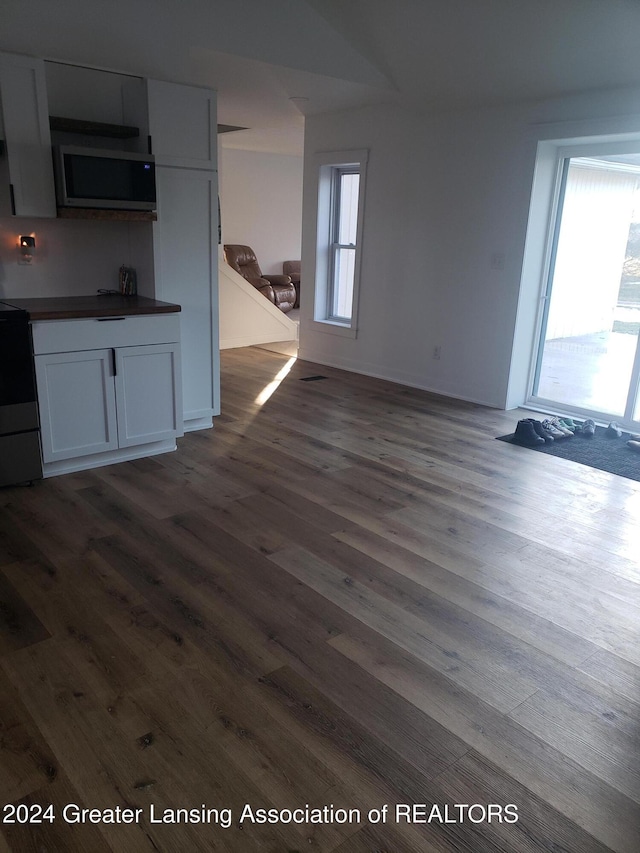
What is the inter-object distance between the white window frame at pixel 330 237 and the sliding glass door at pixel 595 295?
6.10ft

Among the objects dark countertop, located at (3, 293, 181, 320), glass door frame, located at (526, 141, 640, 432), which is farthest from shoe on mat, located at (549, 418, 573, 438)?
dark countertop, located at (3, 293, 181, 320)

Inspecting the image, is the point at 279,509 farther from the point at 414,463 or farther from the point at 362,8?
the point at 362,8

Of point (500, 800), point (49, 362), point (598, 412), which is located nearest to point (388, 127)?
point (598, 412)

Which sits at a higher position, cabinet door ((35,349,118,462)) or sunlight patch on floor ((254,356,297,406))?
cabinet door ((35,349,118,462))

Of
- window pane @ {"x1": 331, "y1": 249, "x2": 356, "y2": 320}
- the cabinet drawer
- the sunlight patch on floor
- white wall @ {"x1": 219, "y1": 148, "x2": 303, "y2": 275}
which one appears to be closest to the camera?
the cabinet drawer

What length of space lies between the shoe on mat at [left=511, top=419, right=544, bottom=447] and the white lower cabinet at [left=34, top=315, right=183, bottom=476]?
230cm

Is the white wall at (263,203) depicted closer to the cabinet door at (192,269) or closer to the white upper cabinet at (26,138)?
the cabinet door at (192,269)

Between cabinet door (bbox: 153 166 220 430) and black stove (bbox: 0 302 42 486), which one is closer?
black stove (bbox: 0 302 42 486)

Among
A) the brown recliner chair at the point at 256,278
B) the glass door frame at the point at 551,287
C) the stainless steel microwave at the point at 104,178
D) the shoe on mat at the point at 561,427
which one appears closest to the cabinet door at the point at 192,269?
the stainless steel microwave at the point at 104,178

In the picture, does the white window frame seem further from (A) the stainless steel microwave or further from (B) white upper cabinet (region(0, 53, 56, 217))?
(B) white upper cabinet (region(0, 53, 56, 217))

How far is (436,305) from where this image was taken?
18.5 ft


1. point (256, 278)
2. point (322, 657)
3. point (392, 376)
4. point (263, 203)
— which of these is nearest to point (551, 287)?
point (392, 376)

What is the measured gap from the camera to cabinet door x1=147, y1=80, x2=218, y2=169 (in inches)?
155

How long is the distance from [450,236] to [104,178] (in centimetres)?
291
